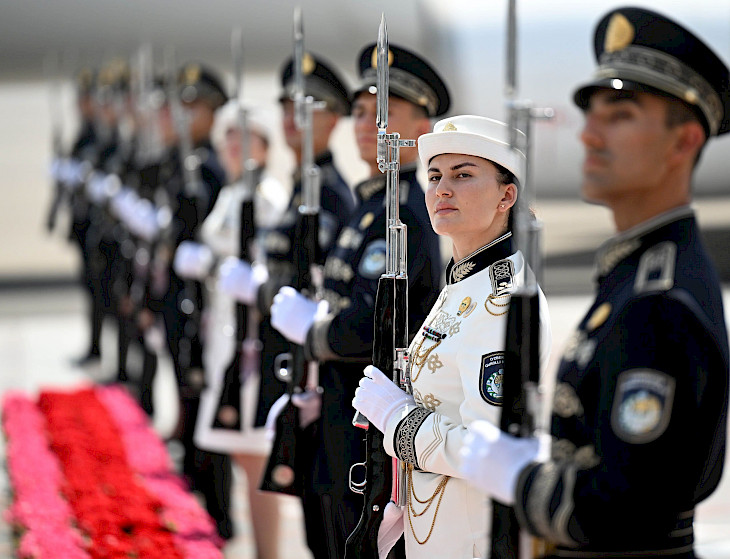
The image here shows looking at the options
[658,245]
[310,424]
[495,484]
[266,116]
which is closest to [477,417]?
[495,484]

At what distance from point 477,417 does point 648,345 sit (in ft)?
1.68

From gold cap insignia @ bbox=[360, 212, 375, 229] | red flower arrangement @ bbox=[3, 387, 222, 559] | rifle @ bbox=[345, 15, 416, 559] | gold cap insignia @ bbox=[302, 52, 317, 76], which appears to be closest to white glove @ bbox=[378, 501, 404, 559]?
rifle @ bbox=[345, 15, 416, 559]

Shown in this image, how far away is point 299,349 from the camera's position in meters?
3.04

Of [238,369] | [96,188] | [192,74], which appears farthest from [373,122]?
[96,188]

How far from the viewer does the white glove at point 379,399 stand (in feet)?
7.13

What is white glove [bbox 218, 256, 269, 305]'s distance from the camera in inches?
157

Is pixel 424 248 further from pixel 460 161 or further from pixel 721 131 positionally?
pixel 721 131

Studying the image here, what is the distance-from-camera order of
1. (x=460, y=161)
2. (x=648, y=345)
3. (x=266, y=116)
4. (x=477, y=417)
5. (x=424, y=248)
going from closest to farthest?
(x=648, y=345), (x=477, y=417), (x=460, y=161), (x=424, y=248), (x=266, y=116)

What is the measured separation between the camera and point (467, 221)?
215 centimetres

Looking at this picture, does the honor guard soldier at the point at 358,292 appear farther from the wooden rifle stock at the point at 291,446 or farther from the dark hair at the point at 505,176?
the dark hair at the point at 505,176

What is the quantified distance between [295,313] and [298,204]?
748 millimetres

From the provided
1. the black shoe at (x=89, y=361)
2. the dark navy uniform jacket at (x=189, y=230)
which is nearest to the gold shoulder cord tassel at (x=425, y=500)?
the dark navy uniform jacket at (x=189, y=230)

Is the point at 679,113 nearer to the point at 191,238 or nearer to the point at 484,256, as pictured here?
the point at 484,256

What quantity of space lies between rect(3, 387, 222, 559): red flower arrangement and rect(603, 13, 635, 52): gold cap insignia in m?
2.38
